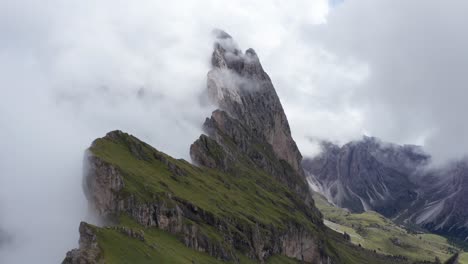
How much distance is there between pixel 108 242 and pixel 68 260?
872 inches

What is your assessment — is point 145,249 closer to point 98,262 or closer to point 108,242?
point 108,242

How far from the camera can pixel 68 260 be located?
512ft

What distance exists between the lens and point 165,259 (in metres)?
Answer: 200

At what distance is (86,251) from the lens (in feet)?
514

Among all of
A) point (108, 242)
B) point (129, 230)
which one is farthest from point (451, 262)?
point (129, 230)

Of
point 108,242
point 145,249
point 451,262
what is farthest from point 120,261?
point 451,262

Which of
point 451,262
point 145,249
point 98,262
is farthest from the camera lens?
point 145,249

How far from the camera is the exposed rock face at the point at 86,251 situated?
153 meters

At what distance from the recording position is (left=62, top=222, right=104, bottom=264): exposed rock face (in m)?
153

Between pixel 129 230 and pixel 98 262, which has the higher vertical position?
pixel 129 230

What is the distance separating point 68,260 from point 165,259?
49386 mm

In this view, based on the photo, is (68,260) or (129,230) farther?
(129,230)

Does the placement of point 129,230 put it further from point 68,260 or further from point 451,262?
point 451,262

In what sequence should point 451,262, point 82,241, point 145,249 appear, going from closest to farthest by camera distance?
point 451,262 → point 82,241 → point 145,249
